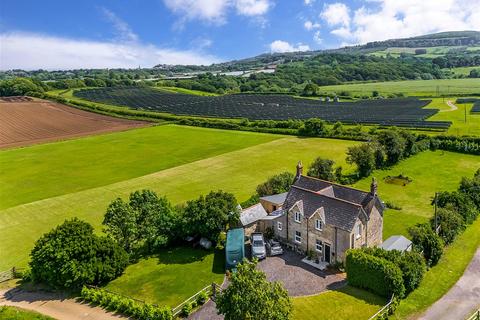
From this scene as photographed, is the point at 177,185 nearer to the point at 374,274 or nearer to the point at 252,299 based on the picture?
the point at 374,274

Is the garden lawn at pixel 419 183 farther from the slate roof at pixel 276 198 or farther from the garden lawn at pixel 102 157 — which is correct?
the garden lawn at pixel 102 157

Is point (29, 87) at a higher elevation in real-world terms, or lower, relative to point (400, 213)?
higher

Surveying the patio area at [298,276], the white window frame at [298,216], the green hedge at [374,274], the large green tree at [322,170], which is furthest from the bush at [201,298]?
the large green tree at [322,170]

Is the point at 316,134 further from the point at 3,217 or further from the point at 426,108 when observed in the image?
the point at 3,217

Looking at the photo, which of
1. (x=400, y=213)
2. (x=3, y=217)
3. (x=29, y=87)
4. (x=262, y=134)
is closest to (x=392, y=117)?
(x=262, y=134)

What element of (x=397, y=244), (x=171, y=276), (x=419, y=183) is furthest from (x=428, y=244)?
(x=419, y=183)

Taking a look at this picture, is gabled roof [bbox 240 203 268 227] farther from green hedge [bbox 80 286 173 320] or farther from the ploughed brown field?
the ploughed brown field
